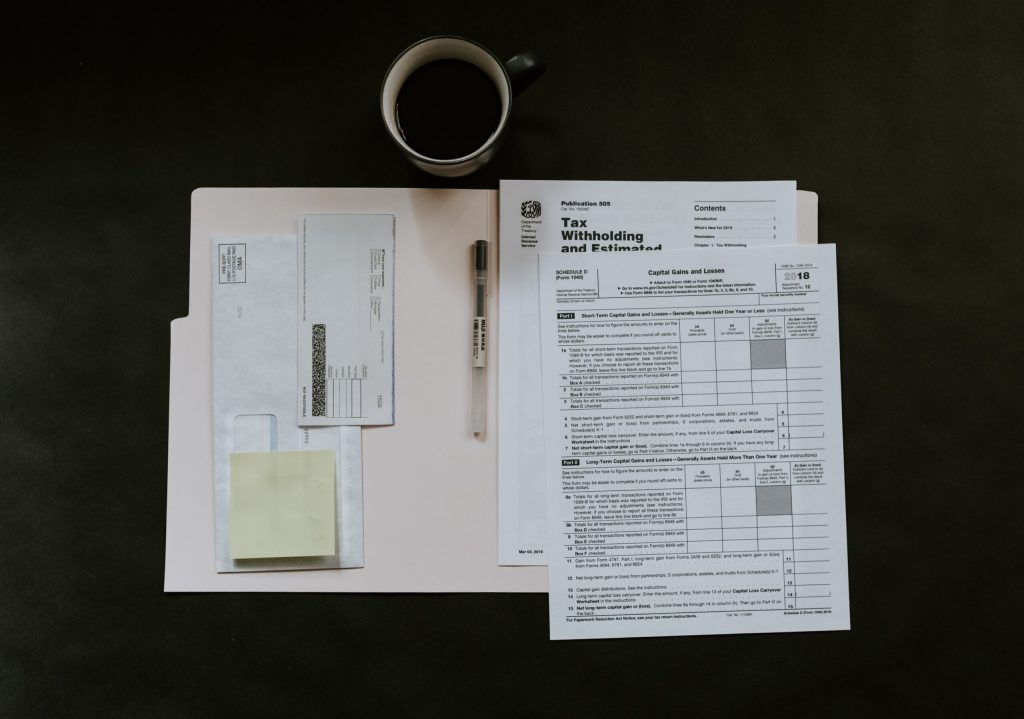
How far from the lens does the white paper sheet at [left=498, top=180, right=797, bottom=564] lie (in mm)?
632

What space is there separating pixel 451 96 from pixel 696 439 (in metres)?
0.39

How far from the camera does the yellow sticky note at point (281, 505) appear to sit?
2.03 feet

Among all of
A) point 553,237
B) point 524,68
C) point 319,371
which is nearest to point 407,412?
point 319,371

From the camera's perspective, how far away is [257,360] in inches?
24.8

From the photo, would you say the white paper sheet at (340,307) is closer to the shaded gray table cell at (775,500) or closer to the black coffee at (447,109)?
the black coffee at (447,109)

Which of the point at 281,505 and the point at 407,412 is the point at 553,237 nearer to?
the point at 407,412

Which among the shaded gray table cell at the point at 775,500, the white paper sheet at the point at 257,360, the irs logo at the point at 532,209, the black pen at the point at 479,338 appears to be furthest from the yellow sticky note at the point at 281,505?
the shaded gray table cell at the point at 775,500

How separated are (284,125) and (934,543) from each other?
74 centimetres

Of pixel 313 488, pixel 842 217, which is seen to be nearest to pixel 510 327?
pixel 313 488

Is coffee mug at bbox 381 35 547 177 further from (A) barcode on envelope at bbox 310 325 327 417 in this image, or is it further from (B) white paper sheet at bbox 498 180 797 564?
(A) barcode on envelope at bbox 310 325 327 417

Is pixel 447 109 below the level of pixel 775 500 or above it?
above

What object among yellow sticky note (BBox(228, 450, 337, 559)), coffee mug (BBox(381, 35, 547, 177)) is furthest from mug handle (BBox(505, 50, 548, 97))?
yellow sticky note (BBox(228, 450, 337, 559))

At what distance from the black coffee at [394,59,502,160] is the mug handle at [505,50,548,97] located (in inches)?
0.9

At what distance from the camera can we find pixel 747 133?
2.11 ft
